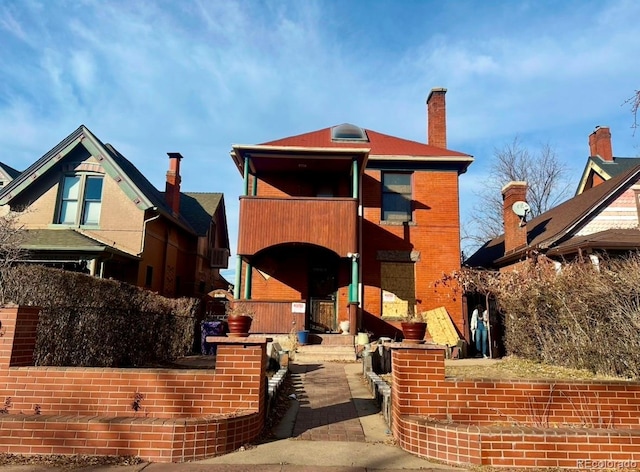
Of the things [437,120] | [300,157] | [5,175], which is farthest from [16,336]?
[437,120]

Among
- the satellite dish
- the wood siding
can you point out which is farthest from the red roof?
the wood siding

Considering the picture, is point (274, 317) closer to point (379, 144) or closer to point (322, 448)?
point (379, 144)

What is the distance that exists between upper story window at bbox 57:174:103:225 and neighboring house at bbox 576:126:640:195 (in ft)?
72.8

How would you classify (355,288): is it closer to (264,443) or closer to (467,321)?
(467,321)

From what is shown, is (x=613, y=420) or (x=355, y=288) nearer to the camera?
(x=613, y=420)

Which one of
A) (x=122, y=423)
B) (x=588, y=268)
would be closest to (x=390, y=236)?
(x=588, y=268)

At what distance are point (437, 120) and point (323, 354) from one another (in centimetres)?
1197

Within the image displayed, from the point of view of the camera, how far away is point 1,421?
4480 millimetres

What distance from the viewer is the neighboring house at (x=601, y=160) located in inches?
811

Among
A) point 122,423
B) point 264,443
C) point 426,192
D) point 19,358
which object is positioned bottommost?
point 264,443

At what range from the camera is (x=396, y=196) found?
16734mm

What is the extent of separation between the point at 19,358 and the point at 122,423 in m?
1.65

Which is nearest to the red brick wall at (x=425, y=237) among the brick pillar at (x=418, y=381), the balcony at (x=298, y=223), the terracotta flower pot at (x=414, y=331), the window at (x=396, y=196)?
the window at (x=396, y=196)

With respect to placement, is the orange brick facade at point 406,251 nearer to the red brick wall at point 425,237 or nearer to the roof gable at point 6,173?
the red brick wall at point 425,237
